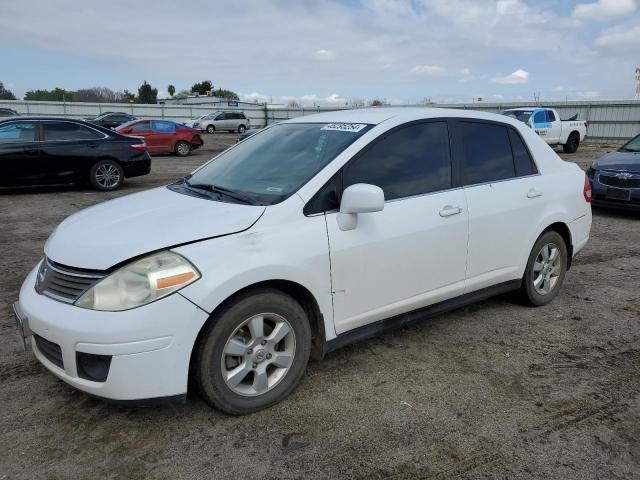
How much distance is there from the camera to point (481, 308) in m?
4.66

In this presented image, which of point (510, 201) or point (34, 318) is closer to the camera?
point (34, 318)

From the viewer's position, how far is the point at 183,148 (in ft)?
68.2

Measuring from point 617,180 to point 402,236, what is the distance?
6806mm

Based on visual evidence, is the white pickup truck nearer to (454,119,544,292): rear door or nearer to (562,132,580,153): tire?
(562,132,580,153): tire

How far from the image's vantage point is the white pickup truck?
19.6 metres

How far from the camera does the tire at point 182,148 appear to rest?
20609 mm

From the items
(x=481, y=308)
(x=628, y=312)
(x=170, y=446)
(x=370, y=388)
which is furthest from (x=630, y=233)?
(x=170, y=446)

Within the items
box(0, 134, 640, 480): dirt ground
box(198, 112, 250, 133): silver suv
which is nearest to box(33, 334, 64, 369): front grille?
box(0, 134, 640, 480): dirt ground

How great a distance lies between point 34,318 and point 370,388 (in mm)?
1944

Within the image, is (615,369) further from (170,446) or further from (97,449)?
(97,449)

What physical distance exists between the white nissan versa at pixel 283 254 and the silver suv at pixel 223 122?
111ft

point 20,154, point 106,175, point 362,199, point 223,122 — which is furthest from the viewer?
Answer: point 223,122

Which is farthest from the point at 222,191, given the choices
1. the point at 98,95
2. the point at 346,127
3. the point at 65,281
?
the point at 98,95

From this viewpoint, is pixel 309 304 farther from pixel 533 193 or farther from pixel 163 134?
pixel 163 134
